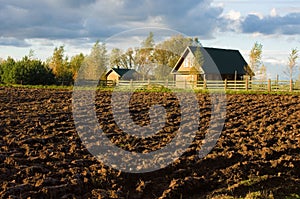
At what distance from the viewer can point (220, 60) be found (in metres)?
46.1

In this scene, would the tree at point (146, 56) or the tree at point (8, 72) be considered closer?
the tree at point (146, 56)

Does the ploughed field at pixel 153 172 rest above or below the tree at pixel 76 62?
below

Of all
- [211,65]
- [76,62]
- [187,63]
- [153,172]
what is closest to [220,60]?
[211,65]

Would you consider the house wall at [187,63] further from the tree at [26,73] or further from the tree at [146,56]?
the tree at [26,73]

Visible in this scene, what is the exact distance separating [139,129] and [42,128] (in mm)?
2655

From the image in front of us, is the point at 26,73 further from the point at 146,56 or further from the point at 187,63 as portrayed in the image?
the point at 187,63

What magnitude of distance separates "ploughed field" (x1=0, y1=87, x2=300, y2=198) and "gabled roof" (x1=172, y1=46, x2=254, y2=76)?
3047 centimetres

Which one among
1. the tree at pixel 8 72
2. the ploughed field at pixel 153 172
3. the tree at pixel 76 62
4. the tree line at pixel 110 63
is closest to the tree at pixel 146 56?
the tree line at pixel 110 63

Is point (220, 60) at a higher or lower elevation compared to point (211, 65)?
higher

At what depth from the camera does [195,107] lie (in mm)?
17188

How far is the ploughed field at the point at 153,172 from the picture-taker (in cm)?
685

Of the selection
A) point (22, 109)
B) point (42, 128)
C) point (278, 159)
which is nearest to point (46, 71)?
point (22, 109)

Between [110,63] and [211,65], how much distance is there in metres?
13.5

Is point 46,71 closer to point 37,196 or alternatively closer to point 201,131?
point 201,131
